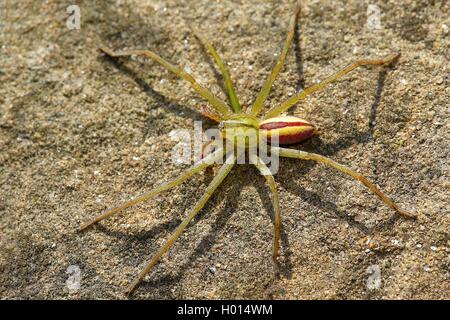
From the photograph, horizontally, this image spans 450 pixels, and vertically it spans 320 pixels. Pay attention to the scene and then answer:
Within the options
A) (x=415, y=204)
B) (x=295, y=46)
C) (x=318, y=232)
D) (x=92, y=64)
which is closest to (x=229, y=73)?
(x=295, y=46)

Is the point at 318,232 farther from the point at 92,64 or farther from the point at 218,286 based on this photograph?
the point at 92,64

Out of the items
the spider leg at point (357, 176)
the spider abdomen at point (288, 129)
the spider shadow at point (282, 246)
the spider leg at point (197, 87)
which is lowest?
the spider shadow at point (282, 246)

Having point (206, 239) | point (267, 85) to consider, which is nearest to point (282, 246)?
point (206, 239)

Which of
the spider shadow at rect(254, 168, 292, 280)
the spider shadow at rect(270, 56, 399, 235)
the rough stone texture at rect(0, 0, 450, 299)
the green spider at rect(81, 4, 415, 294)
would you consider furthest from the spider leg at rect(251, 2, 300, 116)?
the spider shadow at rect(254, 168, 292, 280)

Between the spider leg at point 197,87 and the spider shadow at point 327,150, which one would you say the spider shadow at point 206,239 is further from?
the spider leg at point 197,87

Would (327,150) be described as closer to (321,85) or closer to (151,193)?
(321,85)

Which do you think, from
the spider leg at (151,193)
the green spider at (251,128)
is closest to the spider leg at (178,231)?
the green spider at (251,128)

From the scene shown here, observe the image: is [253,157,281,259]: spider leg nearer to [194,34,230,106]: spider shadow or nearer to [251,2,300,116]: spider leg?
[251,2,300,116]: spider leg

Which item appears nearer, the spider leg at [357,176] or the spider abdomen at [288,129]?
the spider leg at [357,176]
